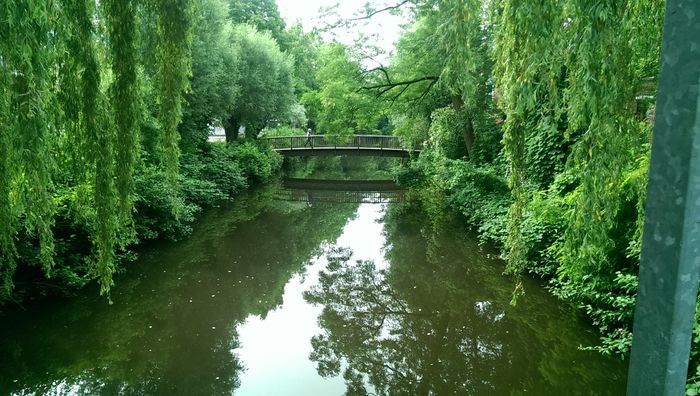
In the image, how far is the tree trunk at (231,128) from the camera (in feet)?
74.7

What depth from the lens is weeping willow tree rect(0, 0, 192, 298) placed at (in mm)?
2672

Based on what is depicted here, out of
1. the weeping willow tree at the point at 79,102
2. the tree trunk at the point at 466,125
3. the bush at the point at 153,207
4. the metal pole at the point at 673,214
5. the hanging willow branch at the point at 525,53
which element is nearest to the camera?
the metal pole at the point at 673,214

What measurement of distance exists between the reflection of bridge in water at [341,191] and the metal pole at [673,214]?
1808cm

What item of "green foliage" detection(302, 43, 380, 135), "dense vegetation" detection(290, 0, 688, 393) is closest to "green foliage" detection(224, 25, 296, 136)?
"green foliage" detection(302, 43, 380, 135)

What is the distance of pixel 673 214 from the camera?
1.20 m

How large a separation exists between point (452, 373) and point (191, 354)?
140 inches

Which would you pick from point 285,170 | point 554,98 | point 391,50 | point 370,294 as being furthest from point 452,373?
point 285,170

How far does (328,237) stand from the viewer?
13.6 m

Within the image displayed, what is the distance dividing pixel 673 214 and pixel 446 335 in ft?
20.4

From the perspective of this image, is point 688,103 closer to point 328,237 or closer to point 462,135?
point 328,237

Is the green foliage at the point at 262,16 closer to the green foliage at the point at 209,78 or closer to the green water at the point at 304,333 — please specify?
the green foliage at the point at 209,78

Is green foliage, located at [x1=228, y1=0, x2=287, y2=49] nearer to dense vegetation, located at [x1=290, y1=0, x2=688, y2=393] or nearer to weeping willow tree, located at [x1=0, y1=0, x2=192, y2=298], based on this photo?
dense vegetation, located at [x1=290, y1=0, x2=688, y2=393]

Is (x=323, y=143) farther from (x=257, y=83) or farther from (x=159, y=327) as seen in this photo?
(x=159, y=327)

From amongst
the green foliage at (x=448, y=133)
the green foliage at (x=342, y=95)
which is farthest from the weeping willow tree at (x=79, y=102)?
the green foliage at (x=448, y=133)
